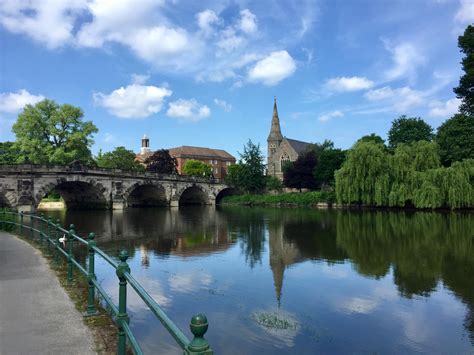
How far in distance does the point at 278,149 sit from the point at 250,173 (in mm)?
24871

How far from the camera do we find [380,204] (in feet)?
119

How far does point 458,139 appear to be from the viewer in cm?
3625

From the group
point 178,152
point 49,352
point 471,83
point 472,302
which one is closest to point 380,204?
point 471,83

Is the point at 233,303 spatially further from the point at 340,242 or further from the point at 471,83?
the point at 471,83

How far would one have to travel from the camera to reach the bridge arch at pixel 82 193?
4014 cm

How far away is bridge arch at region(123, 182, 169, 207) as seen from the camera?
168 feet

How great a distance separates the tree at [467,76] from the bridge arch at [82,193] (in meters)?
36.9

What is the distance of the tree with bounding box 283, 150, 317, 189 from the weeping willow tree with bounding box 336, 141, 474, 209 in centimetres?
1912

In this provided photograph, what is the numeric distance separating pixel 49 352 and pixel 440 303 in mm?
7269

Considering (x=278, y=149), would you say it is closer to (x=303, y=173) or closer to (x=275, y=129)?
(x=275, y=129)

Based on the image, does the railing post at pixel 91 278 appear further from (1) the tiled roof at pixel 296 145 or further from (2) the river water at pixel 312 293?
(1) the tiled roof at pixel 296 145

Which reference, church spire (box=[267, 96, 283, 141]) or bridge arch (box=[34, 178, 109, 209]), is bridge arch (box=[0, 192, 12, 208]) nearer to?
bridge arch (box=[34, 178, 109, 209])

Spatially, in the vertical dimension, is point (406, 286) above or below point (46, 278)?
below

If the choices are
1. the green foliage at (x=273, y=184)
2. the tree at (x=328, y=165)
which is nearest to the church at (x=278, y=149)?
the green foliage at (x=273, y=184)
